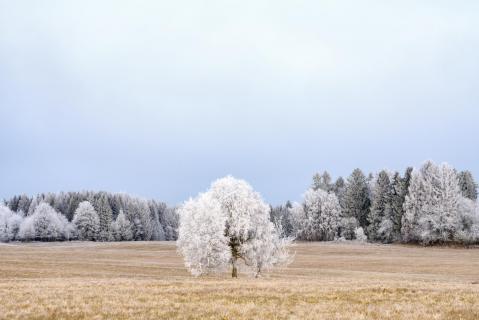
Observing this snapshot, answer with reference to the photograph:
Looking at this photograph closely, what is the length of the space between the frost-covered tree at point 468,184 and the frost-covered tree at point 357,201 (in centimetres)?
2209

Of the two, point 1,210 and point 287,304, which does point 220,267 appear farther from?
point 1,210

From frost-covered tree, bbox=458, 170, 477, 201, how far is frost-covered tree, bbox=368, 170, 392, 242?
20018 mm

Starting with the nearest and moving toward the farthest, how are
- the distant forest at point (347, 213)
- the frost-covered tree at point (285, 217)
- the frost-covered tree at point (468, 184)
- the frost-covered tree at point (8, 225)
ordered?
1. the distant forest at point (347, 213)
2. the frost-covered tree at point (468, 184)
3. the frost-covered tree at point (8, 225)
4. the frost-covered tree at point (285, 217)

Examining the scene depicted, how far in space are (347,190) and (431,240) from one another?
1021 inches

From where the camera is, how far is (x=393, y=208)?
112688 mm

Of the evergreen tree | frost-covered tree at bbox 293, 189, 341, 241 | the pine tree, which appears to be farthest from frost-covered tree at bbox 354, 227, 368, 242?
the pine tree

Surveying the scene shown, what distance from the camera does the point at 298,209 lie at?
418 ft

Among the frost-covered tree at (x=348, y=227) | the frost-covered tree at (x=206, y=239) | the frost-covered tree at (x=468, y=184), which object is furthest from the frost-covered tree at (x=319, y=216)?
the frost-covered tree at (x=206, y=239)

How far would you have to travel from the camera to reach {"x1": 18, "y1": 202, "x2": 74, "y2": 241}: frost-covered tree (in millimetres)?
142250

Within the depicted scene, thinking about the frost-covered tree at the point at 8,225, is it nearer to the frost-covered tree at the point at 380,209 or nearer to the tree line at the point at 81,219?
the tree line at the point at 81,219

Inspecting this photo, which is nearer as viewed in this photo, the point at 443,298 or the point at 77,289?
the point at 443,298

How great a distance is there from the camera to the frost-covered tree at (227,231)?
127 ft

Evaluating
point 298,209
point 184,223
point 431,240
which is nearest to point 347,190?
point 298,209

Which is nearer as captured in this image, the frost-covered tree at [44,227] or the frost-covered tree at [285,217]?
the frost-covered tree at [44,227]
